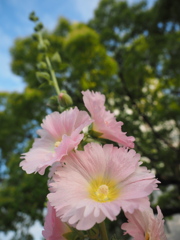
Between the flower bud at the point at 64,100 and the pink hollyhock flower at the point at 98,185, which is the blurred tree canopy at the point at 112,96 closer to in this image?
the flower bud at the point at 64,100

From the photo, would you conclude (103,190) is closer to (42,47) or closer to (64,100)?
(64,100)

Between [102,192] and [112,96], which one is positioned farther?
[112,96]

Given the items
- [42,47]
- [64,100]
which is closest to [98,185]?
[64,100]

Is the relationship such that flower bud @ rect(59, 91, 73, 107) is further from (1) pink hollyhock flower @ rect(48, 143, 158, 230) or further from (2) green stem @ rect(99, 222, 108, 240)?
(2) green stem @ rect(99, 222, 108, 240)

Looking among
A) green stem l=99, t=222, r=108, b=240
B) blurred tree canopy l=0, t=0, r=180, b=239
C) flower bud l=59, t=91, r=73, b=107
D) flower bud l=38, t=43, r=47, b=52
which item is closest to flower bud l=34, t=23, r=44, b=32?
flower bud l=38, t=43, r=47, b=52

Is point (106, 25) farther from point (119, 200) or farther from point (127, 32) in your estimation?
point (119, 200)

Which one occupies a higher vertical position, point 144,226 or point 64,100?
point 64,100

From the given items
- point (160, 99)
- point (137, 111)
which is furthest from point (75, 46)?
point (137, 111)
